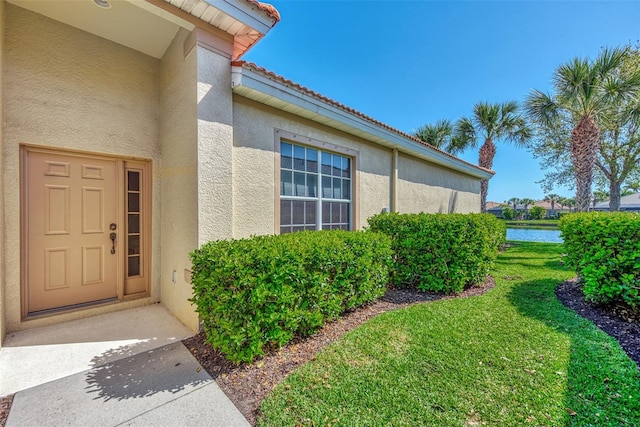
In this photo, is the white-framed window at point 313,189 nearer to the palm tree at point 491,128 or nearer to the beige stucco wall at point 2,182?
the beige stucco wall at point 2,182

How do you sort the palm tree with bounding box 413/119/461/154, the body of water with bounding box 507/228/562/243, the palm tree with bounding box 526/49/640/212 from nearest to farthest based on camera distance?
the palm tree with bounding box 526/49/640/212 < the body of water with bounding box 507/228/562/243 < the palm tree with bounding box 413/119/461/154

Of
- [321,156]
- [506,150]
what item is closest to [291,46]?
[321,156]

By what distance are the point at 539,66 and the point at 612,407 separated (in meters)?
15.5

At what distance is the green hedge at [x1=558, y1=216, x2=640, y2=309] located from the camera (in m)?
3.94

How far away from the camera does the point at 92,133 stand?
426 centimetres

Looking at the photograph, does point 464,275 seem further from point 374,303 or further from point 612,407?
point 612,407

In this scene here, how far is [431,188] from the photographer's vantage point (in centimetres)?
1024

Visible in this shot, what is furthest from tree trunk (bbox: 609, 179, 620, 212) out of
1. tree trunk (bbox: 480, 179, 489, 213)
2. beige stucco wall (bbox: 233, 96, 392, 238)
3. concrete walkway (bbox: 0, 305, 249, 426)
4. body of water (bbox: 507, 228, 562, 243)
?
concrete walkway (bbox: 0, 305, 249, 426)

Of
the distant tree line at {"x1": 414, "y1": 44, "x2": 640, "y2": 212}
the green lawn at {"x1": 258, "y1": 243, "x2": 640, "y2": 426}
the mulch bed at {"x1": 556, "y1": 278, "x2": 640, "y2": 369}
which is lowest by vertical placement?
the green lawn at {"x1": 258, "y1": 243, "x2": 640, "y2": 426}

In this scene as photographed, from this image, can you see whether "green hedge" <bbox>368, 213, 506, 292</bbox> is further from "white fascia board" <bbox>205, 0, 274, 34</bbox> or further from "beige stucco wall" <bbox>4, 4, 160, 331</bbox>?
"beige stucco wall" <bbox>4, 4, 160, 331</bbox>

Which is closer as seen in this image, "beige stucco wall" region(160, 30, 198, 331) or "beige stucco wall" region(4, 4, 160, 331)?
"beige stucco wall" region(4, 4, 160, 331)

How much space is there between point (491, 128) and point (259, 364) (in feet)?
60.6

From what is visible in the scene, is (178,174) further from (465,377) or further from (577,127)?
(577,127)

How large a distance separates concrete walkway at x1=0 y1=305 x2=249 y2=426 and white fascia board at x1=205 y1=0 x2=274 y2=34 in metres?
4.93
